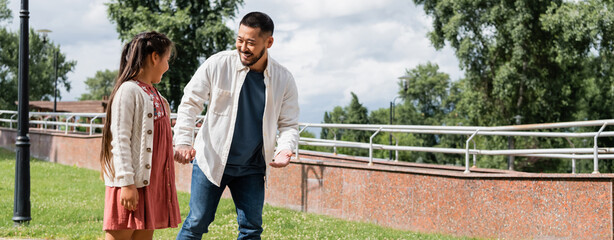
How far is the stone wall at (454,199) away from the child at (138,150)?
18.0 ft

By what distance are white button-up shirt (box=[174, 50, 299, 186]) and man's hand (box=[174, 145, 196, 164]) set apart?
4cm

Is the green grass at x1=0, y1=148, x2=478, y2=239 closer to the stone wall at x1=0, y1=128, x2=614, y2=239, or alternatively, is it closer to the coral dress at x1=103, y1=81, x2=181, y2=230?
the stone wall at x1=0, y1=128, x2=614, y2=239

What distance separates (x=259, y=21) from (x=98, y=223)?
5928 mm

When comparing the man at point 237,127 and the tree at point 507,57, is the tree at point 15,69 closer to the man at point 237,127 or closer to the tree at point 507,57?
the tree at point 507,57

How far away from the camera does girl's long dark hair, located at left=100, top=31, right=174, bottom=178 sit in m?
3.98

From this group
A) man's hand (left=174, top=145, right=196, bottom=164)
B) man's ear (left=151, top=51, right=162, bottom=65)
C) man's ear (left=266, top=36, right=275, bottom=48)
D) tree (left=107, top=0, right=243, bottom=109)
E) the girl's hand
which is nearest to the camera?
the girl's hand

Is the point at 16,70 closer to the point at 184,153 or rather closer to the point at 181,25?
the point at 181,25

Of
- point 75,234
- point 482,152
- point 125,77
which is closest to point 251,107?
point 125,77

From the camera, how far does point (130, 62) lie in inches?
160

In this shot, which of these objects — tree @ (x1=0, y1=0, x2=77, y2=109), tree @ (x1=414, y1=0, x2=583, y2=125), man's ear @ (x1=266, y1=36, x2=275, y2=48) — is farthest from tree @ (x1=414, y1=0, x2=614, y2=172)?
tree @ (x1=0, y1=0, x2=77, y2=109)

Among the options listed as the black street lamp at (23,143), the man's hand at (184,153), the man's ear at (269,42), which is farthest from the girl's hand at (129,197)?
the black street lamp at (23,143)

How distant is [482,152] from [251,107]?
6314mm

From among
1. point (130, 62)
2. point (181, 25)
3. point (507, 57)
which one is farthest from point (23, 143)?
point (181, 25)

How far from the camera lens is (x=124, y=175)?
3.80m
